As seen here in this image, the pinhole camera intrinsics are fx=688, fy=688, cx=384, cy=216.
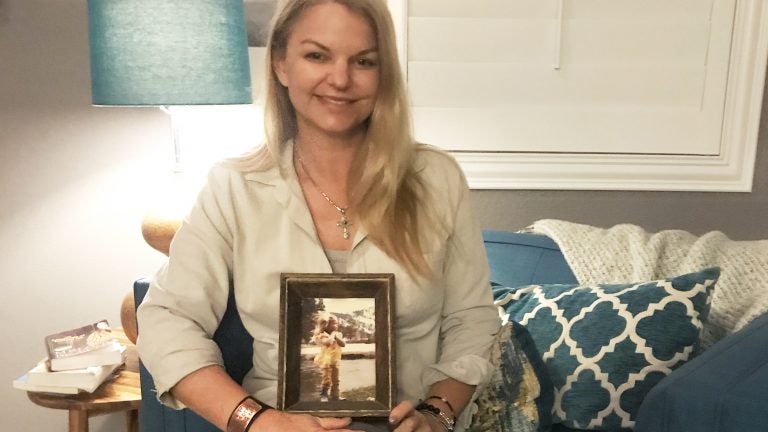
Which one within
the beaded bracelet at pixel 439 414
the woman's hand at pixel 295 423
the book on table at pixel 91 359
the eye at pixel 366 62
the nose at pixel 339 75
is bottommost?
the book on table at pixel 91 359

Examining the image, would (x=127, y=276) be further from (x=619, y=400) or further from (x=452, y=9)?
(x=619, y=400)

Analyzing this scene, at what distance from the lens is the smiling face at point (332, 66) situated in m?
1.17

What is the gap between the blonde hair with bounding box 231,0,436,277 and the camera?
1214 mm

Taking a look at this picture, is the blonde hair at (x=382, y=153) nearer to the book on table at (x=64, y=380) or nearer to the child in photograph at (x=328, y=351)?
the child in photograph at (x=328, y=351)

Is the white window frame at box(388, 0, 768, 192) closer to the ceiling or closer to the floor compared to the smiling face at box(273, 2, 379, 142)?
closer to the floor

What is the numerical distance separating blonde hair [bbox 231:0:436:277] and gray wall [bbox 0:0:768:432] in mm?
721

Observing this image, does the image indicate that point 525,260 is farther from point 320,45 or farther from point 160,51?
point 160,51

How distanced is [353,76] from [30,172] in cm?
122

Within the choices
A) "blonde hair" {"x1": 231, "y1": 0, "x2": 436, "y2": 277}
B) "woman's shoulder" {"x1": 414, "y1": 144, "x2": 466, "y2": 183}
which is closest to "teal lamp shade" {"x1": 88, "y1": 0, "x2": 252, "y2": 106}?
"blonde hair" {"x1": 231, "y1": 0, "x2": 436, "y2": 277}

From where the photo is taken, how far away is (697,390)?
3.45 ft

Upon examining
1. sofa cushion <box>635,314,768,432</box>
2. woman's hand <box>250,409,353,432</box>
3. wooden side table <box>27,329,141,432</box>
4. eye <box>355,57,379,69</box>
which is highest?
eye <box>355,57,379,69</box>

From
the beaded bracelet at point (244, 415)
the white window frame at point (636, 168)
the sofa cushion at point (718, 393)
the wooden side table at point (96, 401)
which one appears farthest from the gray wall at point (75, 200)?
the beaded bracelet at point (244, 415)

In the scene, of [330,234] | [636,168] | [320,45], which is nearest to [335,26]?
[320,45]

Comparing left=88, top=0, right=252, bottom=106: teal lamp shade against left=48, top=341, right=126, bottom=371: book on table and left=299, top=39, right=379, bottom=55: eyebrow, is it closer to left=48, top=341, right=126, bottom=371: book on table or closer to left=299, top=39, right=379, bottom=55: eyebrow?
left=299, top=39, right=379, bottom=55: eyebrow
